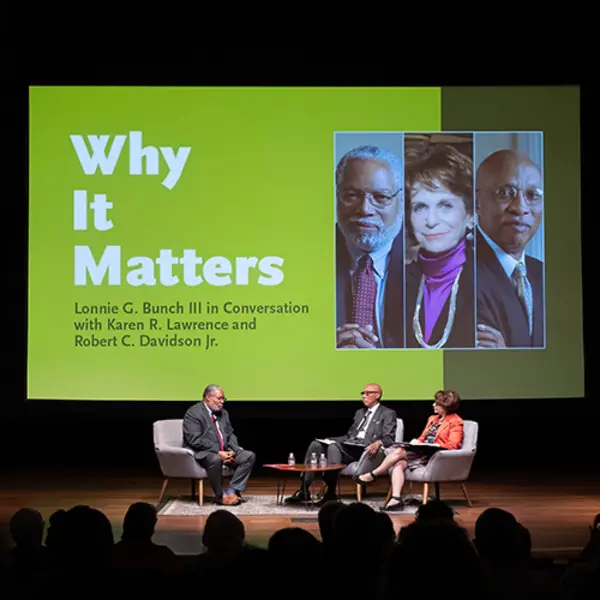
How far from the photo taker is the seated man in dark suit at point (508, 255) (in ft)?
27.4

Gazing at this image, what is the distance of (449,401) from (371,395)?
609mm

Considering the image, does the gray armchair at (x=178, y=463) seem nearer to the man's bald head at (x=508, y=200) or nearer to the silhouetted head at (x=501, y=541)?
the man's bald head at (x=508, y=200)

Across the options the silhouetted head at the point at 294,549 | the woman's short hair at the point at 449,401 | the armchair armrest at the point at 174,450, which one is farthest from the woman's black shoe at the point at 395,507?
the silhouetted head at the point at 294,549

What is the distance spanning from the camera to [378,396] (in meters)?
7.67

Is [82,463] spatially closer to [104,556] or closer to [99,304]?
[99,304]

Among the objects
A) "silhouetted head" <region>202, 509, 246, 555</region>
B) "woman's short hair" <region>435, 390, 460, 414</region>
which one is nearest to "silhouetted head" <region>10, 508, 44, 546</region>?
"silhouetted head" <region>202, 509, 246, 555</region>

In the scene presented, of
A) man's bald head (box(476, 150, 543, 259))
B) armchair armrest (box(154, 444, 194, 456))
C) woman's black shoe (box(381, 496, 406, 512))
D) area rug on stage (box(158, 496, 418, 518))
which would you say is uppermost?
man's bald head (box(476, 150, 543, 259))

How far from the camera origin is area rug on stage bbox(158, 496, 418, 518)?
7.05 m

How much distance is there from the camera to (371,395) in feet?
25.1

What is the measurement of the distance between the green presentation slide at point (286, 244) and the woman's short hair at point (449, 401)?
879mm

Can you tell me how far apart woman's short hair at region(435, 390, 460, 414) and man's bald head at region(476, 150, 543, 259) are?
5.14 ft

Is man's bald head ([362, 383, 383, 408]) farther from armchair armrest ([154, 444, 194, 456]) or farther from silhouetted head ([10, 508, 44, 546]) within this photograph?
silhouetted head ([10, 508, 44, 546])
